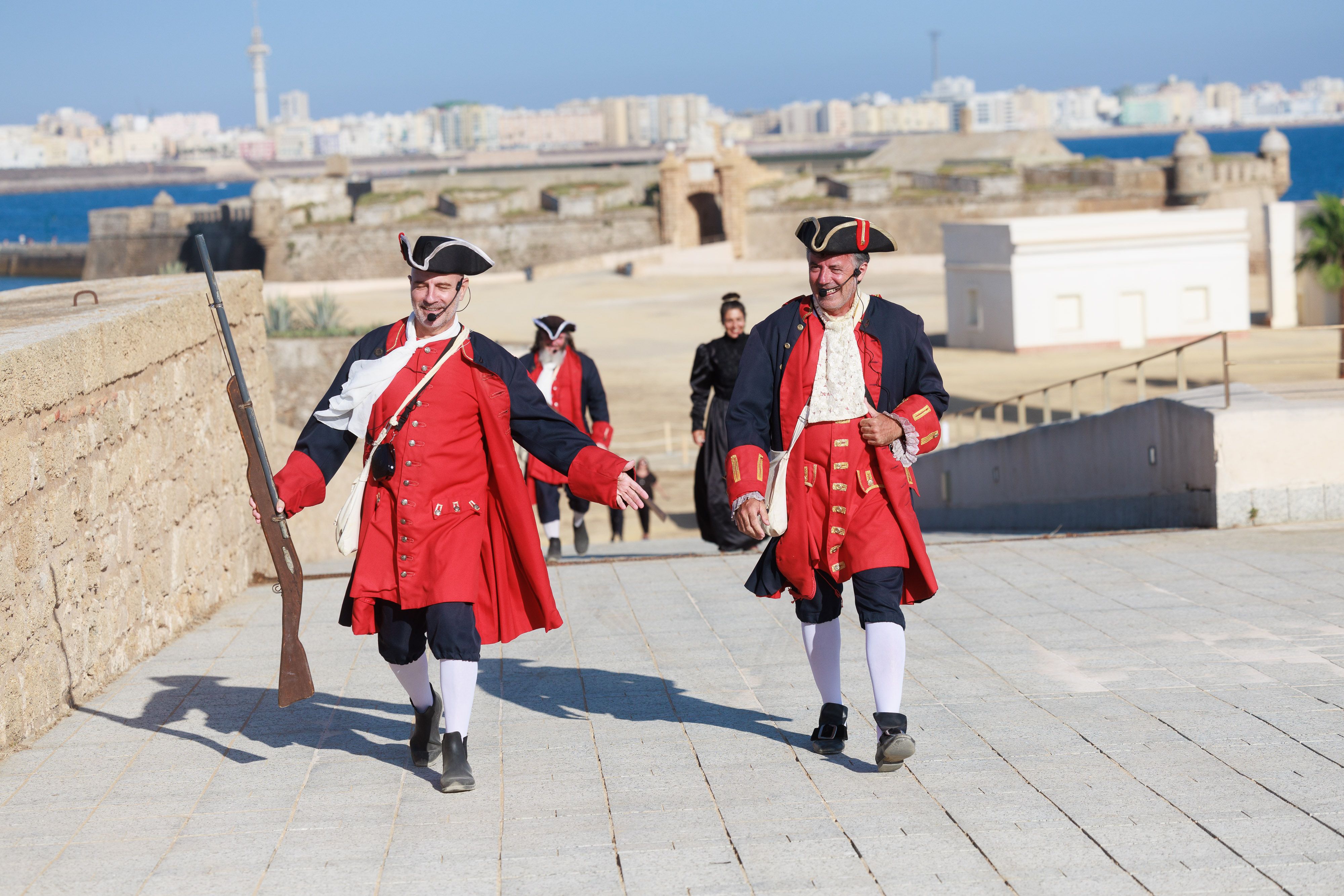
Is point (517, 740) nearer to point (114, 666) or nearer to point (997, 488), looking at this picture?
point (114, 666)

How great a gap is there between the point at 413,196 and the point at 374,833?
61.7 meters

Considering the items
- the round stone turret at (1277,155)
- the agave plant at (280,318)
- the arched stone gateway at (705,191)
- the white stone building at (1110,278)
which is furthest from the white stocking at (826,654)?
the round stone turret at (1277,155)

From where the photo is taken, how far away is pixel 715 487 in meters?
9.55

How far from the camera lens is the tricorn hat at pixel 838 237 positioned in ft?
15.0

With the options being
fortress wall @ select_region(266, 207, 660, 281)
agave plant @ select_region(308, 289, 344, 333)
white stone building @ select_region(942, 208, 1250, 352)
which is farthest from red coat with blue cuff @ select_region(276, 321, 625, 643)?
fortress wall @ select_region(266, 207, 660, 281)

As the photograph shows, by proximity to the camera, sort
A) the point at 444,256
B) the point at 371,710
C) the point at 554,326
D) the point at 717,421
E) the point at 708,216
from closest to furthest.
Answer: the point at 444,256 → the point at 371,710 → the point at 554,326 → the point at 717,421 → the point at 708,216

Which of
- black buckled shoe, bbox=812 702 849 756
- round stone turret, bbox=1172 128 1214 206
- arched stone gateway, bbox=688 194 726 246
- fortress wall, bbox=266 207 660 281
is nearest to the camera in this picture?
black buckled shoe, bbox=812 702 849 756

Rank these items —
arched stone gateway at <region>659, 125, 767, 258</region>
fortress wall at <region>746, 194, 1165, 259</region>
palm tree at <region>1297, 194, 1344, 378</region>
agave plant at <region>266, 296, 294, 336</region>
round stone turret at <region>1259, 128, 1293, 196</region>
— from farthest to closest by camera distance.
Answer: arched stone gateway at <region>659, 125, 767, 258</region> < fortress wall at <region>746, 194, 1165, 259</region> < round stone turret at <region>1259, 128, 1293, 196</region> < agave plant at <region>266, 296, 294, 336</region> < palm tree at <region>1297, 194, 1344, 378</region>

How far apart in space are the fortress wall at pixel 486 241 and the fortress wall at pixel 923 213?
20.8 feet

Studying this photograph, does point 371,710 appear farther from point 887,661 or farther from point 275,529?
point 887,661

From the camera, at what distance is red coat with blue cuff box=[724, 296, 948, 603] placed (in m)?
4.64

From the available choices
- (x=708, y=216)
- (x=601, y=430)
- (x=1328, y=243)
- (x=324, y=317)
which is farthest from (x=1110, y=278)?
(x=708, y=216)

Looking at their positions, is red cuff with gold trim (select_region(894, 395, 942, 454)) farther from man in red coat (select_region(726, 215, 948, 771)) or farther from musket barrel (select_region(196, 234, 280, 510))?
musket barrel (select_region(196, 234, 280, 510))

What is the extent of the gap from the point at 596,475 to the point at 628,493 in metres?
0.13
